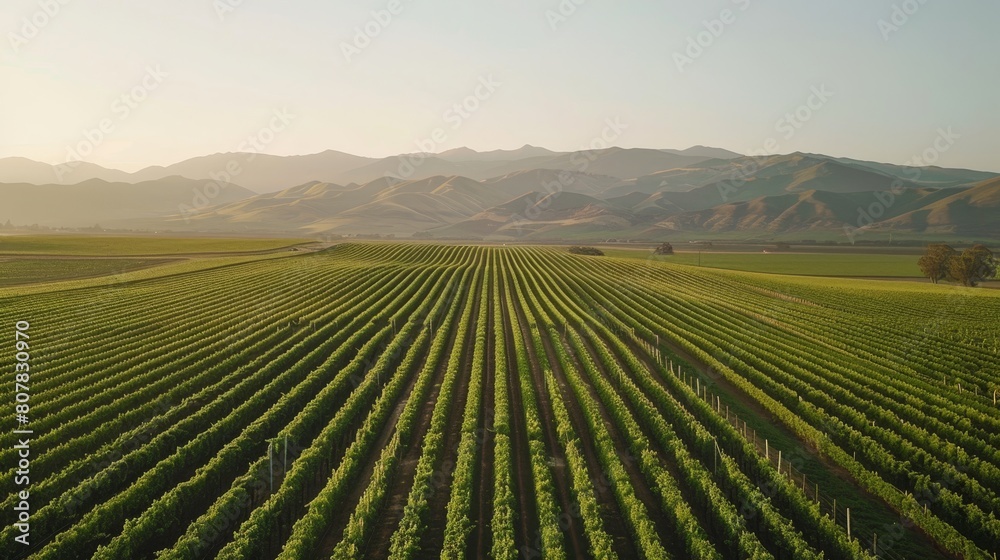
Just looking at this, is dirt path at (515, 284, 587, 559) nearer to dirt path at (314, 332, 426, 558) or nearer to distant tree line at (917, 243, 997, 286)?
dirt path at (314, 332, 426, 558)

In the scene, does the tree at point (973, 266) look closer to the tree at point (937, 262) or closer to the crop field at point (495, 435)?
the tree at point (937, 262)

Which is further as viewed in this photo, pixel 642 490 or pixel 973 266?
pixel 973 266

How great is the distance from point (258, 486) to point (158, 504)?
2.39 meters

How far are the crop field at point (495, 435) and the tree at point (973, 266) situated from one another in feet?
111

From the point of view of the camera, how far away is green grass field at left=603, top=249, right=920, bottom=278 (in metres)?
88.4

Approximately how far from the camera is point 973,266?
6519cm

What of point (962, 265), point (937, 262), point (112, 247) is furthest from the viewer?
point (112, 247)

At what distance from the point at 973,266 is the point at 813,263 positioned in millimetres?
35619

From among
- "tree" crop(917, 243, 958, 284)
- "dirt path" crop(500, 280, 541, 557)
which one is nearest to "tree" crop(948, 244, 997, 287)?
"tree" crop(917, 243, 958, 284)

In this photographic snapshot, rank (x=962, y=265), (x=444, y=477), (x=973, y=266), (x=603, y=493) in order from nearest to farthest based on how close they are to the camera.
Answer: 1. (x=603, y=493)
2. (x=444, y=477)
3. (x=973, y=266)
4. (x=962, y=265)

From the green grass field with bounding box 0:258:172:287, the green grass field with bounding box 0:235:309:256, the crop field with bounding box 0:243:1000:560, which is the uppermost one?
the green grass field with bounding box 0:235:309:256

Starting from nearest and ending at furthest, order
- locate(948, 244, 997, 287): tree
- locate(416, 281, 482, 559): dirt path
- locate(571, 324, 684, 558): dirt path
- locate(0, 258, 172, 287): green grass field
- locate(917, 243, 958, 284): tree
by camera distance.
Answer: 1. locate(416, 281, 482, 559): dirt path
2. locate(571, 324, 684, 558): dirt path
3. locate(0, 258, 172, 287): green grass field
4. locate(948, 244, 997, 287): tree
5. locate(917, 243, 958, 284): tree

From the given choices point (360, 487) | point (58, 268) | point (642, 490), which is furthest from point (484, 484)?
point (58, 268)

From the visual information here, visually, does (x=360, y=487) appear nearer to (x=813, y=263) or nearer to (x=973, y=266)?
(x=973, y=266)
